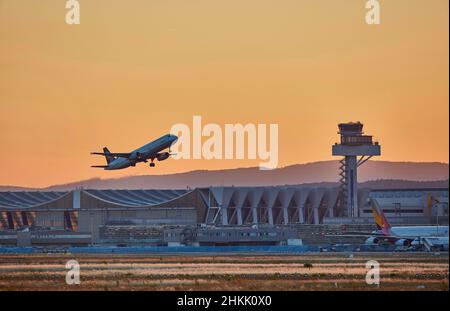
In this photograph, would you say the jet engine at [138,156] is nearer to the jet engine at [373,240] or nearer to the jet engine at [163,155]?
the jet engine at [163,155]

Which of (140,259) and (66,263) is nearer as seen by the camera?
(66,263)

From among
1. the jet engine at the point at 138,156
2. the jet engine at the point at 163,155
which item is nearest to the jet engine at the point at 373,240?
the jet engine at the point at 138,156

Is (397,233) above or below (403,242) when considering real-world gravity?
above

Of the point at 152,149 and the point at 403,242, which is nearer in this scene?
the point at 152,149

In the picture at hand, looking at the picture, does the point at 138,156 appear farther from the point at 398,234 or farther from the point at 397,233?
the point at 397,233

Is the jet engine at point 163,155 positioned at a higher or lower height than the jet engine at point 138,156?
lower

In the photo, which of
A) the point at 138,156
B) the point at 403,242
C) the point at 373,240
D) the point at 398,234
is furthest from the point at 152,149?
the point at 398,234

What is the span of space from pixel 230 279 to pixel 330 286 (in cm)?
982

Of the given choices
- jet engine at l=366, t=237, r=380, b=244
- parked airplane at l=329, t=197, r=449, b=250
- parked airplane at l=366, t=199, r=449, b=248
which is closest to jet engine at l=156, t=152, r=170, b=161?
parked airplane at l=329, t=197, r=449, b=250
